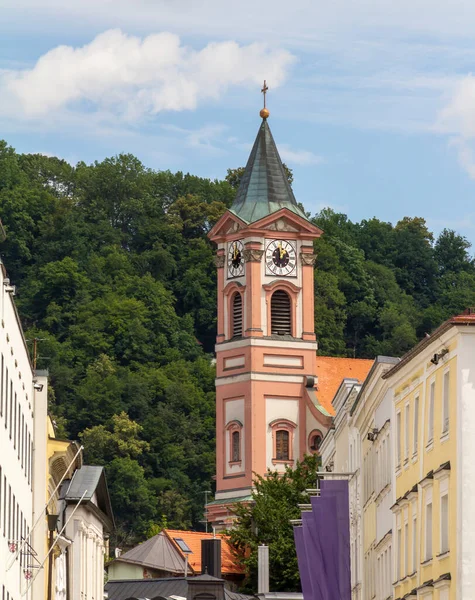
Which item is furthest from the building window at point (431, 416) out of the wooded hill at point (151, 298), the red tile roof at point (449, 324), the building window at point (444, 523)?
the wooded hill at point (151, 298)

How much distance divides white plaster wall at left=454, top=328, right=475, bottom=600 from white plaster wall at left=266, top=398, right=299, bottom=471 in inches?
2786

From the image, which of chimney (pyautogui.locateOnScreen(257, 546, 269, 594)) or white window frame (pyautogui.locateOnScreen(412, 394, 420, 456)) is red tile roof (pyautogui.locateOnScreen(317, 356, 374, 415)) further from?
white window frame (pyautogui.locateOnScreen(412, 394, 420, 456))

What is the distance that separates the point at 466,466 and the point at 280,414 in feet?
238

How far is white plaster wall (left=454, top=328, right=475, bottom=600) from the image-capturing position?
37969mm

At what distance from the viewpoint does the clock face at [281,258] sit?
4427 inches

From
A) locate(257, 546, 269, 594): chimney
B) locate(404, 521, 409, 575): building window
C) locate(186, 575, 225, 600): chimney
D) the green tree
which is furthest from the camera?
locate(186, 575, 225, 600): chimney

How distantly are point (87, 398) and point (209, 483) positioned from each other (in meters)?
10.8

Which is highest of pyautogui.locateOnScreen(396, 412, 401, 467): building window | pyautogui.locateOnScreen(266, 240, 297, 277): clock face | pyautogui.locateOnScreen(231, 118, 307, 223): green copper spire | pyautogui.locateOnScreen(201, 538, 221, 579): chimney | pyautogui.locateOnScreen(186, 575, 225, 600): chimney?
pyautogui.locateOnScreen(231, 118, 307, 223): green copper spire

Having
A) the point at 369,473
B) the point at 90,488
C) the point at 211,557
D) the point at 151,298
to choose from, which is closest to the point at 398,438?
the point at 369,473

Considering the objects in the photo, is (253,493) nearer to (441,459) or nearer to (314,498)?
(314,498)

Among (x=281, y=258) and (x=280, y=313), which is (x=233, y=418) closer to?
(x=280, y=313)

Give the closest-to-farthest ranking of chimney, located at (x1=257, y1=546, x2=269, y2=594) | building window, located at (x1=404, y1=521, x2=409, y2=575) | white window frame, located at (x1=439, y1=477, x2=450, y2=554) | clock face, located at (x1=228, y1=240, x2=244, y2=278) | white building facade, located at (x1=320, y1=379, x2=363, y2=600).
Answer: white window frame, located at (x1=439, y1=477, x2=450, y2=554) < building window, located at (x1=404, y1=521, x2=409, y2=575) < white building facade, located at (x1=320, y1=379, x2=363, y2=600) < chimney, located at (x1=257, y1=546, x2=269, y2=594) < clock face, located at (x1=228, y1=240, x2=244, y2=278)

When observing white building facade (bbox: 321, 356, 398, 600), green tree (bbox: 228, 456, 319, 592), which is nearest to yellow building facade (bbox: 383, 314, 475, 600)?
white building facade (bbox: 321, 356, 398, 600)

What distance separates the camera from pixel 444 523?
1563 inches
